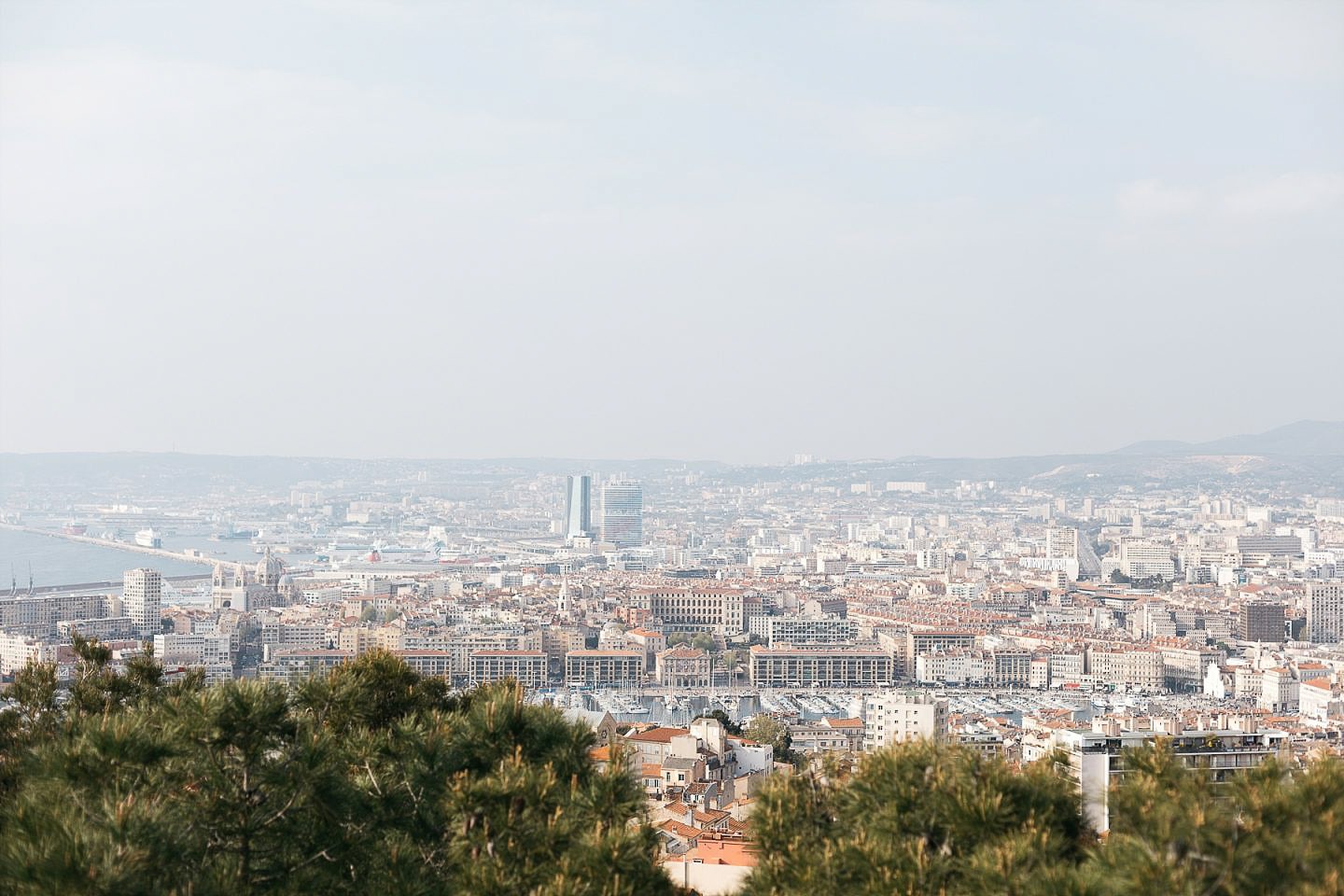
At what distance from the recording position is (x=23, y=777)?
3605mm

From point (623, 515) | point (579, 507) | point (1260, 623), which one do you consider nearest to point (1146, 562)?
point (1260, 623)

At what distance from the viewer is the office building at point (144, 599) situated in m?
32.4

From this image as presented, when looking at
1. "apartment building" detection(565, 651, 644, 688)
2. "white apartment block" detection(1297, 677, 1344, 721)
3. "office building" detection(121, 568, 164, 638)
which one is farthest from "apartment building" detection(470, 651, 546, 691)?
"white apartment block" detection(1297, 677, 1344, 721)

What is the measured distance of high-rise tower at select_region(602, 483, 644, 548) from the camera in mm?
64500

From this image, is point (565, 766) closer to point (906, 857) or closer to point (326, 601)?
point (906, 857)

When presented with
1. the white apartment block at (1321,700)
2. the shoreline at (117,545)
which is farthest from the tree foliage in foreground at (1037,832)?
the shoreline at (117,545)

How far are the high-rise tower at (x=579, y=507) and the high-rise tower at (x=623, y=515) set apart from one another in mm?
824

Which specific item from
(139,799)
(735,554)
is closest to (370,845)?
(139,799)

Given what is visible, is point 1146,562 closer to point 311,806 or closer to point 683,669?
point 683,669

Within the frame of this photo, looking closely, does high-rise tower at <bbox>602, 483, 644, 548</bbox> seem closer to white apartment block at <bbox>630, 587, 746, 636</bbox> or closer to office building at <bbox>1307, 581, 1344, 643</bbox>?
white apartment block at <bbox>630, 587, 746, 636</bbox>

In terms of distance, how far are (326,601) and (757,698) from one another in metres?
17.0

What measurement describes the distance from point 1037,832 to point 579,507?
6320 centimetres

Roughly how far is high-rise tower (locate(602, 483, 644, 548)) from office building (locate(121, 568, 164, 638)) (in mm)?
29686

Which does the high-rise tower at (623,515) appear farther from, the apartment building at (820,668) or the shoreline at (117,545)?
the apartment building at (820,668)
